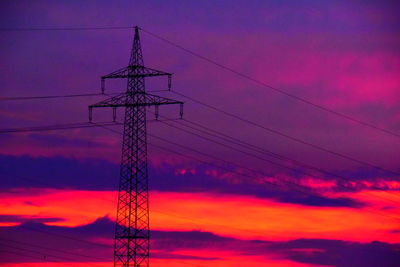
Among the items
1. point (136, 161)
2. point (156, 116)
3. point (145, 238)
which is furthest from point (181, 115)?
point (145, 238)

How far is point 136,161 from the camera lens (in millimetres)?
42531

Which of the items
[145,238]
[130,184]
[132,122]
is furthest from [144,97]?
[145,238]

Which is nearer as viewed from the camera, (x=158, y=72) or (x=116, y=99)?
(x=158, y=72)

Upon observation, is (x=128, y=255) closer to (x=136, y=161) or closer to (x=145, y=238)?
(x=145, y=238)

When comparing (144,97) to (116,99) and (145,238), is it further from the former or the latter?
(145,238)

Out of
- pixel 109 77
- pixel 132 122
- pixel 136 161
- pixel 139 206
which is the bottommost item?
pixel 139 206

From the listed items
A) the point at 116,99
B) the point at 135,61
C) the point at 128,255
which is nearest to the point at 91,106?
the point at 116,99

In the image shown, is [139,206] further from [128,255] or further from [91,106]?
[91,106]

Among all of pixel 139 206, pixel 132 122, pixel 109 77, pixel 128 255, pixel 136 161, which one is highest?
pixel 109 77

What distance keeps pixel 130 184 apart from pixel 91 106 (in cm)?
606

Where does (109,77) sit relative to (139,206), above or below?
above

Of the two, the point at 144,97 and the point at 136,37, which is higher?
the point at 136,37

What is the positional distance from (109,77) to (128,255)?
12.2m

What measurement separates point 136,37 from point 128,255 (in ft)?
47.8
